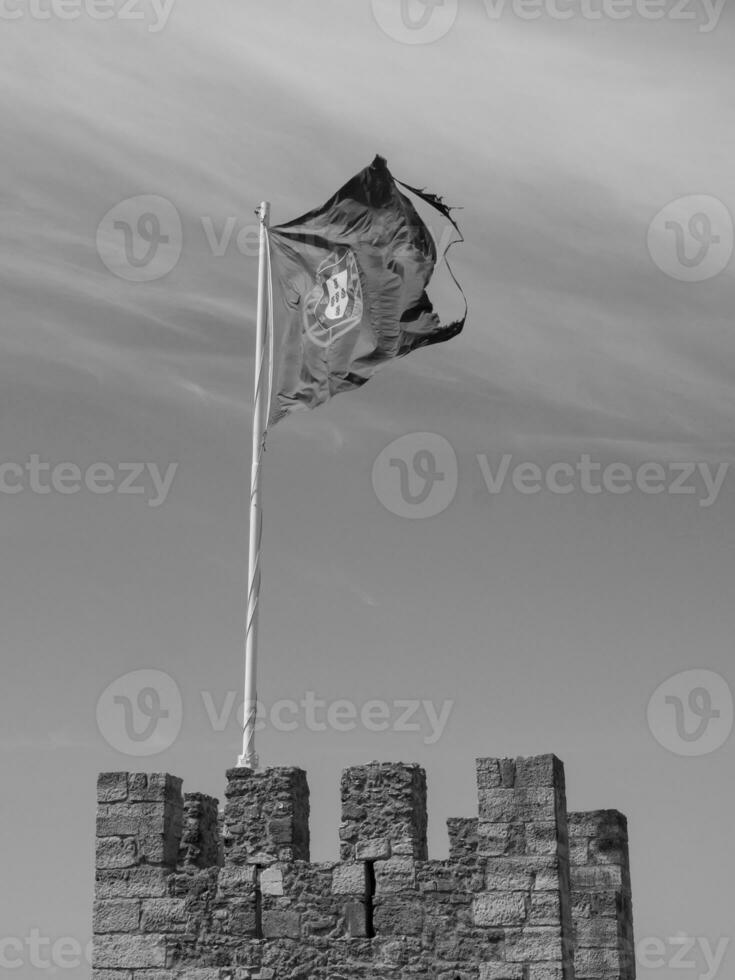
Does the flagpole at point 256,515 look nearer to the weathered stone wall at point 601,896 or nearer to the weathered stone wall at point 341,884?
the weathered stone wall at point 341,884

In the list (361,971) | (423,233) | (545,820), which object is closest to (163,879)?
(361,971)

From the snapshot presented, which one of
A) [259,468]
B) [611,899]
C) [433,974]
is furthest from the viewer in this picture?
[611,899]

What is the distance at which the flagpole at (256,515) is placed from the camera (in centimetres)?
1683

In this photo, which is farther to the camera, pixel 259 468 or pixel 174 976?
pixel 259 468

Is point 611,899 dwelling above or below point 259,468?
below

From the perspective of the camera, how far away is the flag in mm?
18922

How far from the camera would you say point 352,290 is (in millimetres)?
19156

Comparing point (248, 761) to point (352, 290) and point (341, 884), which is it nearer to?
point (341, 884)

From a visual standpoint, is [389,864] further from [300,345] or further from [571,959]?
[300,345]

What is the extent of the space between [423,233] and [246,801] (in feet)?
22.2

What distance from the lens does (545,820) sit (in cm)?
1568

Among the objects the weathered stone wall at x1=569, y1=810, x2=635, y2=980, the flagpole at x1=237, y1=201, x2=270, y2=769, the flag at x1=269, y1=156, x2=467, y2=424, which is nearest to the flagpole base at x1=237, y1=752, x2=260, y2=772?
the flagpole at x1=237, y1=201, x2=270, y2=769

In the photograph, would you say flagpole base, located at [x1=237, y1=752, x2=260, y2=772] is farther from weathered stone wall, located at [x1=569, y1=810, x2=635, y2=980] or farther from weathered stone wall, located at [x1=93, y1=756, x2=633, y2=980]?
weathered stone wall, located at [x1=569, y1=810, x2=635, y2=980]

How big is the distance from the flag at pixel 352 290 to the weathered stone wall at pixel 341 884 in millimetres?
4660
